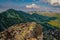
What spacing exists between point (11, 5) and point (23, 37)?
258 cm

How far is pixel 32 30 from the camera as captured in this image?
935 centimetres

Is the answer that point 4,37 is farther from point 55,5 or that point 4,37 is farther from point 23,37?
point 55,5

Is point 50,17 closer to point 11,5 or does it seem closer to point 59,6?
point 59,6

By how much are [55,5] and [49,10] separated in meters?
0.45

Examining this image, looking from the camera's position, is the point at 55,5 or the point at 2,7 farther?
the point at 55,5

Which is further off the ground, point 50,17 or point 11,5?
point 11,5

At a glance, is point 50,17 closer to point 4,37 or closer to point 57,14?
point 57,14

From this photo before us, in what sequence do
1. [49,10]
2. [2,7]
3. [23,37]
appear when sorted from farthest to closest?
[49,10]
[2,7]
[23,37]

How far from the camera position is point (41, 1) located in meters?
11.5

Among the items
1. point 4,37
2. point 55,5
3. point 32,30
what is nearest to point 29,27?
point 32,30

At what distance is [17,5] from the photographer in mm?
11062

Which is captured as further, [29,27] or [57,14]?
[57,14]

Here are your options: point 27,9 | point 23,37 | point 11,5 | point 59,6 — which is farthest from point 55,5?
point 23,37

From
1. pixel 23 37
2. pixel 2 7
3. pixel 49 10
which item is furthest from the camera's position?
pixel 49 10
